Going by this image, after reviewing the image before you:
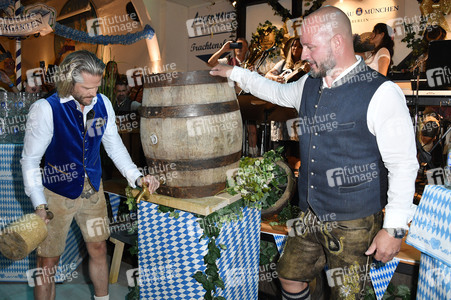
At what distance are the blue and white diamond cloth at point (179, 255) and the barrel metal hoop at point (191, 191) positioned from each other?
0.35 feet

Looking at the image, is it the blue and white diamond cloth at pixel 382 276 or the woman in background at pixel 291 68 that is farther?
the woman in background at pixel 291 68

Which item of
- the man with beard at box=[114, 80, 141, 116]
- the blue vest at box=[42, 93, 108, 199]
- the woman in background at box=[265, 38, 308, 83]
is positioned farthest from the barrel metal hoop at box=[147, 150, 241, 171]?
the woman in background at box=[265, 38, 308, 83]

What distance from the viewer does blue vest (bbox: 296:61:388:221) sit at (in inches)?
59.5

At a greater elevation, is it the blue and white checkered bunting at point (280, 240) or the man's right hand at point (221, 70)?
the man's right hand at point (221, 70)

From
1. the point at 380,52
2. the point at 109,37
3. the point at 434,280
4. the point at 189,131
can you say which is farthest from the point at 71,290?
the point at 109,37

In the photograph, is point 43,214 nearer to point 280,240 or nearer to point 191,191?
point 191,191

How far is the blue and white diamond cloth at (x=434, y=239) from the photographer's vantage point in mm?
1549

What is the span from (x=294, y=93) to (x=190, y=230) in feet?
3.14

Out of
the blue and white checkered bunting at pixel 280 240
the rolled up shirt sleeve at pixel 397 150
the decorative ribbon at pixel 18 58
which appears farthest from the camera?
the decorative ribbon at pixel 18 58

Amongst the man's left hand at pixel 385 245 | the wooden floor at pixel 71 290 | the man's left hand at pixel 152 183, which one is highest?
the man's left hand at pixel 152 183

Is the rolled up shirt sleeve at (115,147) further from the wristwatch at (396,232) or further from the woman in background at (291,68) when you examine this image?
the woman in background at (291,68)

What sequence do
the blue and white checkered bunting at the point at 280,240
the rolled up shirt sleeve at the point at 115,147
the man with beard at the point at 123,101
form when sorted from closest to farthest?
the rolled up shirt sleeve at the point at 115,147 < the blue and white checkered bunting at the point at 280,240 < the man with beard at the point at 123,101

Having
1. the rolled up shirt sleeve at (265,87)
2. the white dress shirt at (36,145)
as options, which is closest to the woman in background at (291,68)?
the rolled up shirt sleeve at (265,87)

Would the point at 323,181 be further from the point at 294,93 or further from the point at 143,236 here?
the point at 143,236
